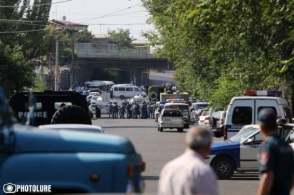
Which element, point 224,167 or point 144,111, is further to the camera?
point 144,111

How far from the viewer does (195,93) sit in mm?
71062

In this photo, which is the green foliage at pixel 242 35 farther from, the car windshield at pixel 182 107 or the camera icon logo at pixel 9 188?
the camera icon logo at pixel 9 188

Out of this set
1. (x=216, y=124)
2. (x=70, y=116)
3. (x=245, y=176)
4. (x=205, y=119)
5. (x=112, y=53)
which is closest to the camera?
(x=70, y=116)

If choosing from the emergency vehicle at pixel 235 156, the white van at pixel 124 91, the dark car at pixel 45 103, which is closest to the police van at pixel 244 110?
the emergency vehicle at pixel 235 156

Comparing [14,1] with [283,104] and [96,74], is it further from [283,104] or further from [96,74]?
[96,74]

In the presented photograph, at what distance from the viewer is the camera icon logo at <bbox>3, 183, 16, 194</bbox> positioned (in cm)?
742

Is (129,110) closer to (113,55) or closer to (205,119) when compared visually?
(205,119)

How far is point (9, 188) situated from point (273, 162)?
2.98m

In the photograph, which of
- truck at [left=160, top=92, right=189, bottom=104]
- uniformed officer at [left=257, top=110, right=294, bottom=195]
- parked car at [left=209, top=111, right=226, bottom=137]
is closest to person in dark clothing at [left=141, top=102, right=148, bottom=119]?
truck at [left=160, top=92, right=189, bottom=104]

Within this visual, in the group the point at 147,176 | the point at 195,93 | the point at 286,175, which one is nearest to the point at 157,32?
the point at 195,93

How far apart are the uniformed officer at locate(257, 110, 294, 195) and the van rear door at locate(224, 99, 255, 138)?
19722 mm

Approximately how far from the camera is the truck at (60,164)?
7188 mm

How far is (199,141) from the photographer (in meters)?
7.41

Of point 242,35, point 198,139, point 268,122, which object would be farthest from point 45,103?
point 198,139
